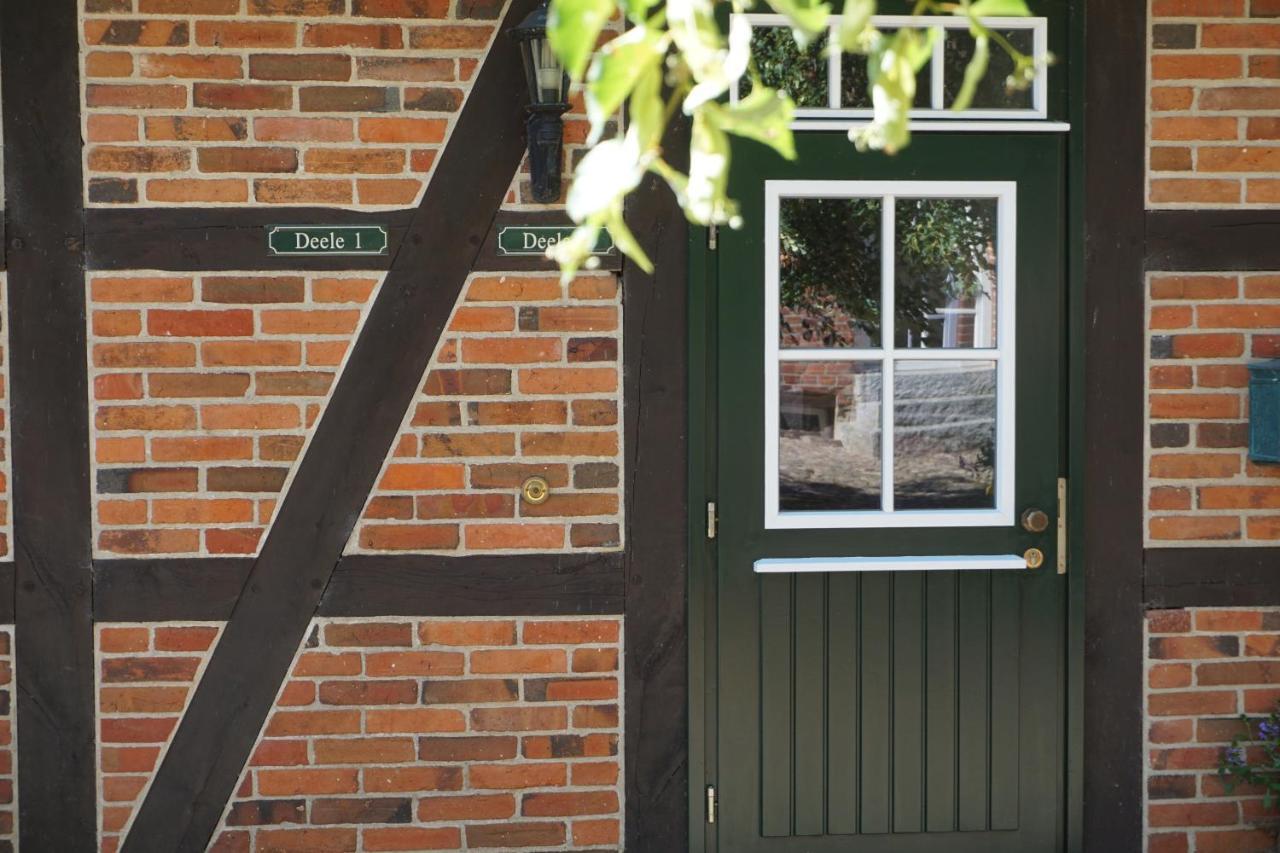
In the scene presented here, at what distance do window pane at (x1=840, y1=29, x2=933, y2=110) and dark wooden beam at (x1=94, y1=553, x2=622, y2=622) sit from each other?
1409mm

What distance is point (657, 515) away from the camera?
135 inches

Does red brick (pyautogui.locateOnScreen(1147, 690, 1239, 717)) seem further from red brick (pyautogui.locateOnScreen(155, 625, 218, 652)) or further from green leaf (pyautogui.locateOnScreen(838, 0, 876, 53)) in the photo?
green leaf (pyautogui.locateOnScreen(838, 0, 876, 53))

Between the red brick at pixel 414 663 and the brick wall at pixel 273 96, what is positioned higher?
the brick wall at pixel 273 96

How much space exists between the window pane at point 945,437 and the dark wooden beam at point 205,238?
149 centimetres

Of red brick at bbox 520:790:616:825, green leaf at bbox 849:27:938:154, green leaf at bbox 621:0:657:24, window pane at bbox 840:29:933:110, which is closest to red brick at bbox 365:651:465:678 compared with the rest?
red brick at bbox 520:790:616:825

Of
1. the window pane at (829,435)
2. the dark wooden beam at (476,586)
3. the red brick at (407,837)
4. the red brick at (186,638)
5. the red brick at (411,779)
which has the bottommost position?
the red brick at (407,837)

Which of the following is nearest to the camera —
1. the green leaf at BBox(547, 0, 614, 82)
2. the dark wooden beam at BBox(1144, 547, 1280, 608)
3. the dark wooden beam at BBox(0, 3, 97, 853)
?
the green leaf at BBox(547, 0, 614, 82)

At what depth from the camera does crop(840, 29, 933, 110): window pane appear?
11.3 feet

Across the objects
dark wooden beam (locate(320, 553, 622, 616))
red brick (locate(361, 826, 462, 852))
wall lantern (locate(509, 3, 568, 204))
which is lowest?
red brick (locate(361, 826, 462, 852))

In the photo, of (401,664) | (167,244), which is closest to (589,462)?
(401,664)

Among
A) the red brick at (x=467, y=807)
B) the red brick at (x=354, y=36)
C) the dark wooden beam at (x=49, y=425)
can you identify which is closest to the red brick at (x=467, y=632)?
the red brick at (x=467, y=807)

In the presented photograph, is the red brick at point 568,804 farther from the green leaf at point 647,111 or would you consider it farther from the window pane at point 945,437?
the green leaf at point 647,111

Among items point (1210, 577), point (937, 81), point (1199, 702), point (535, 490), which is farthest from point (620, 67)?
point (1199, 702)

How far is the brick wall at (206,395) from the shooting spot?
334 cm
